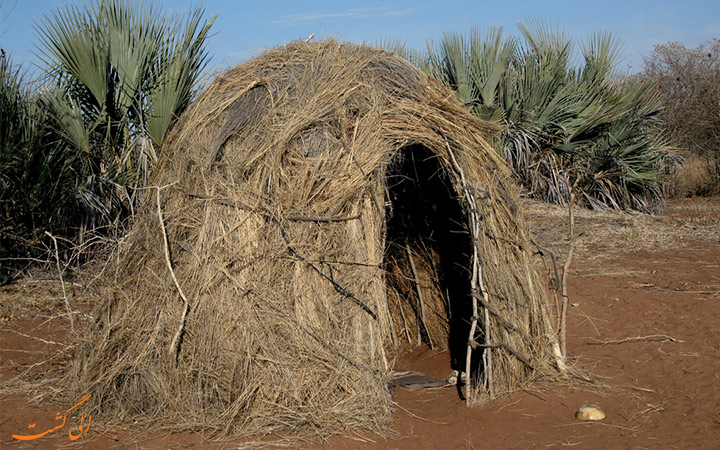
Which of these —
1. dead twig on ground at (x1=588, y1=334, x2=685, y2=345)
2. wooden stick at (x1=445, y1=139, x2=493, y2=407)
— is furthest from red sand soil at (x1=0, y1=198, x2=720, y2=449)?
wooden stick at (x1=445, y1=139, x2=493, y2=407)

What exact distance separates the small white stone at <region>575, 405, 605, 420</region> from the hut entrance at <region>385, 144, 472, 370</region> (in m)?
1.87

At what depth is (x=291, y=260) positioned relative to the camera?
427cm

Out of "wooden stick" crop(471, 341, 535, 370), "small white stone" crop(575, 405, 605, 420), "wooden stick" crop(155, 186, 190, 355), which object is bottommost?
"small white stone" crop(575, 405, 605, 420)

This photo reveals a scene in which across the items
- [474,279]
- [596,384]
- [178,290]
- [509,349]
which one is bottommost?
[596,384]

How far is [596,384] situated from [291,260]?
2.60 m

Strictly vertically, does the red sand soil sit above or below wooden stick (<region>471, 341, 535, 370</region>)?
below

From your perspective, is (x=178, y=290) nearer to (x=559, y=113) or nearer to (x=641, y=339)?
(x=641, y=339)

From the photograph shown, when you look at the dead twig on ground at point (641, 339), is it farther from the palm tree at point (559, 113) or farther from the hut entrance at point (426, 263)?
the palm tree at point (559, 113)

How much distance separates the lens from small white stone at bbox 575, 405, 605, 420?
4.18 m

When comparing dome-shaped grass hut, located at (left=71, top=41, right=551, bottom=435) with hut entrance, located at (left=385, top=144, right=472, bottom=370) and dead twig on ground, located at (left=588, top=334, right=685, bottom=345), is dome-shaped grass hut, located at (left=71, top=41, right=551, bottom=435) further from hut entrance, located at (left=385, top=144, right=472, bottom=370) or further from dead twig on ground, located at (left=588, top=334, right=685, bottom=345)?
dead twig on ground, located at (left=588, top=334, right=685, bottom=345)

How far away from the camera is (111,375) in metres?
4.22

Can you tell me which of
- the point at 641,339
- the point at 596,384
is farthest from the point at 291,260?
the point at 641,339

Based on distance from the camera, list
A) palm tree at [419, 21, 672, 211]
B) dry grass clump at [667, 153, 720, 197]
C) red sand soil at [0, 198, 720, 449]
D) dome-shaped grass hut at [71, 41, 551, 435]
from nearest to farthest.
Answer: red sand soil at [0, 198, 720, 449] < dome-shaped grass hut at [71, 41, 551, 435] < palm tree at [419, 21, 672, 211] < dry grass clump at [667, 153, 720, 197]

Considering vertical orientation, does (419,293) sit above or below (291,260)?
below
